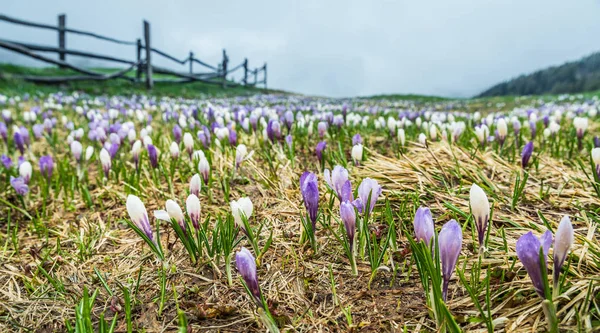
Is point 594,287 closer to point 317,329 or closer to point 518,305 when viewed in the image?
point 518,305

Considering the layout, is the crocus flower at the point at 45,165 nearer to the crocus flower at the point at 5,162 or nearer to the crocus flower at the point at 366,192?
the crocus flower at the point at 5,162

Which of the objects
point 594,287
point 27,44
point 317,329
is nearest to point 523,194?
point 594,287

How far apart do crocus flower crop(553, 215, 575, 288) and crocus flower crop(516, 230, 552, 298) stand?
0.18 feet

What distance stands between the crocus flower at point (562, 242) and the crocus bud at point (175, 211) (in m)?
1.23

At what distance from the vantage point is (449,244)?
1.12 m

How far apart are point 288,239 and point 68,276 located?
0.94m

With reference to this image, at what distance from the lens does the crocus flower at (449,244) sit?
3.61 feet

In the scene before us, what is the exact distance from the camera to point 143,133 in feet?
10.5

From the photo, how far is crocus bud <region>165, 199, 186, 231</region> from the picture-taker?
1.46 m

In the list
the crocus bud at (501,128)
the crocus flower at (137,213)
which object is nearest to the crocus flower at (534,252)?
the crocus flower at (137,213)

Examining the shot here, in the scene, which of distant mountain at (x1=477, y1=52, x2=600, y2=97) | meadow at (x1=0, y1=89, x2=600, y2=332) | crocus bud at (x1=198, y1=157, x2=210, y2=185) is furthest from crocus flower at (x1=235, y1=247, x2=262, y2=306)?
distant mountain at (x1=477, y1=52, x2=600, y2=97)

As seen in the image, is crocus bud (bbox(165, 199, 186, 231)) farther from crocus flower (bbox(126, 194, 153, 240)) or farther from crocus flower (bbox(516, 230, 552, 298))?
crocus flower (bbox(516, 230, 552, 298))

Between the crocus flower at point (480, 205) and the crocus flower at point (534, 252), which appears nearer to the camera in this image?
the crocus flower at point (534, 252)

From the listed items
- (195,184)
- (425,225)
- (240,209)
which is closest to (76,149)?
(195,184)
